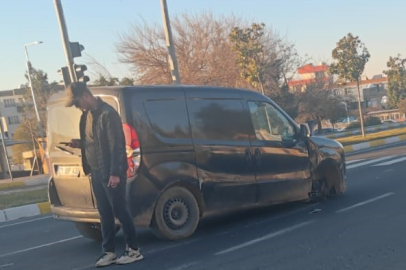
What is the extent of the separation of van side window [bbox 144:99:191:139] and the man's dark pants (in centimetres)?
109

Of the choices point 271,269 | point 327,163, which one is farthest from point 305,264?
point 327,163

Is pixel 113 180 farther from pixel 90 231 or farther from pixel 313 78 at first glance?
pixel 313 78

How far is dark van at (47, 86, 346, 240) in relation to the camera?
20.0ft

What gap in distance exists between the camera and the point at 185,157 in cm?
647

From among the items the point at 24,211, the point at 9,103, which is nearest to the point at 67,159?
the point at 24,211

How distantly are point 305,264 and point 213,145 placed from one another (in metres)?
2.27

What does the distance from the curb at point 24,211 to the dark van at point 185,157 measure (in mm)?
5299

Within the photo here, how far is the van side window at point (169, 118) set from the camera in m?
6.30

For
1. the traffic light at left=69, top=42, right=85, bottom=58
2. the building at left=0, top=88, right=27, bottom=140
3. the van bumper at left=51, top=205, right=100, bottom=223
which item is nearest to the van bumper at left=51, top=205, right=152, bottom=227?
the van bumper at left=51, top=205, right=100, bottom=223

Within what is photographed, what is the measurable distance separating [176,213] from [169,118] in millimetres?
1162

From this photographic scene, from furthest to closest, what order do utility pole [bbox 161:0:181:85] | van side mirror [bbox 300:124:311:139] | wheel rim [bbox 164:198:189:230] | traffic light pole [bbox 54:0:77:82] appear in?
1. utility pole [bbox 161:0:181:85]
2. traffic light pole [bbox 54:0:77:82]
3. van side mirror [bbox 300:124:311:139]
4. wheel rim [bbox 164:198:189:230]

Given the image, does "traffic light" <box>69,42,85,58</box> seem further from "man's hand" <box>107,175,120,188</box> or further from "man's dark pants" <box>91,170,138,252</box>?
"man's hand" <box>107,175,120,188</box>

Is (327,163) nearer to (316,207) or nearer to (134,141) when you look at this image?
(316,207)

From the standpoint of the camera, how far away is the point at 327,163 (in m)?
8.41
